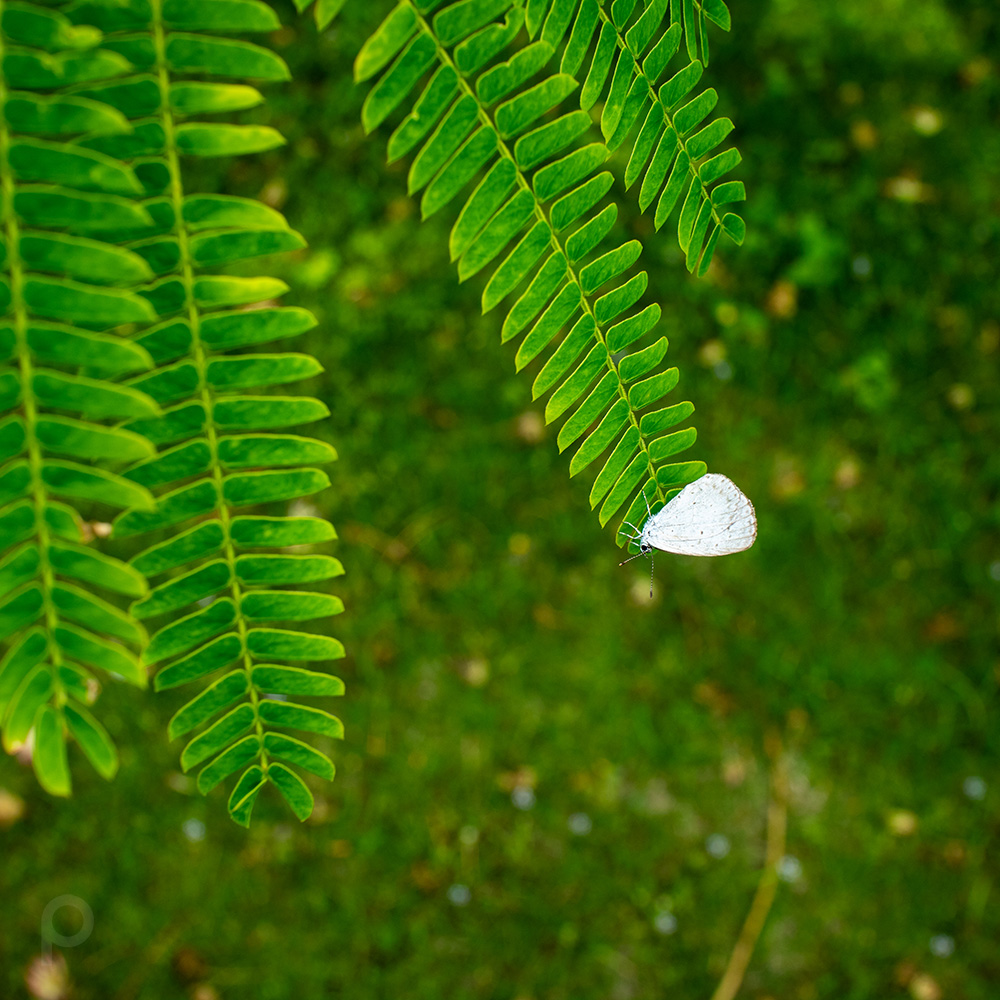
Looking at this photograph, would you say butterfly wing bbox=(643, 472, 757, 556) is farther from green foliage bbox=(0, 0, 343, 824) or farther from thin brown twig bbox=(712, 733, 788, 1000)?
thin brown twig bbox=(712, 733, 788, 1000)

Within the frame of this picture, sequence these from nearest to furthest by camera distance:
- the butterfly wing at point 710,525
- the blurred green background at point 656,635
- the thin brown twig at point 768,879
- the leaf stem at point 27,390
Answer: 1. the leaf stem at point 27,390
2. the butterfly wing at point 710,525
3. the blurred green background at point 656,635
4. the thin brown twig at point 768,879

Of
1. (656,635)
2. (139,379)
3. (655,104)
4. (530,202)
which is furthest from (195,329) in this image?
(656,635)

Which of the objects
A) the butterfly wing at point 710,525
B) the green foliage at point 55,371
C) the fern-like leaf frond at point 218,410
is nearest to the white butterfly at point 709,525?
the butterfly wing at point 710,525

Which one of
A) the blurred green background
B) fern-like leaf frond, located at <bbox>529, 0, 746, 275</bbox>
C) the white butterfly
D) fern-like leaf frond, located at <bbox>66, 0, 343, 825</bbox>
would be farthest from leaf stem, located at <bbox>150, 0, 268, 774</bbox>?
the blurred green background

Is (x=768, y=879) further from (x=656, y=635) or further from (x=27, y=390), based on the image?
(x=27, y=390)

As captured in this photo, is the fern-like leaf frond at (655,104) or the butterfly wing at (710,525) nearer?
the fern-like leaf frond at (655,104)

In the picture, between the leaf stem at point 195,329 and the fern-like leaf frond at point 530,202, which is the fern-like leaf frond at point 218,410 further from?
the fern-like leaf frond at point 530,202
